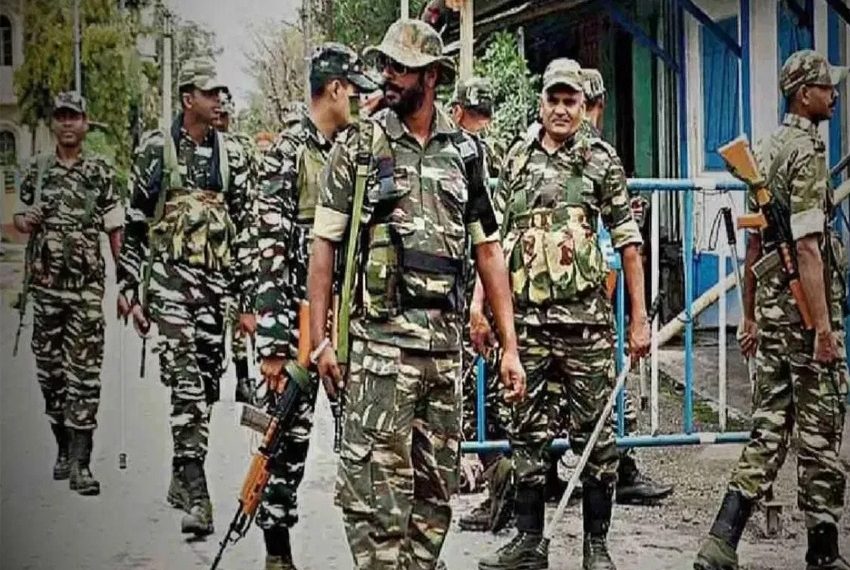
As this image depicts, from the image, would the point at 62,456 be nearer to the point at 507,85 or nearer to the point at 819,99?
the point at 507,85

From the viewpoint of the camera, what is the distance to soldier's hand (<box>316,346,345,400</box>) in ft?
10.3

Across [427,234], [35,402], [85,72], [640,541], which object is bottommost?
[640,541]

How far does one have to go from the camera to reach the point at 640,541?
388 cm

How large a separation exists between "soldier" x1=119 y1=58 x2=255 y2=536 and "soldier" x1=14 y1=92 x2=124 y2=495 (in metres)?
0.06

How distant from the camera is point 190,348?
3.49 m

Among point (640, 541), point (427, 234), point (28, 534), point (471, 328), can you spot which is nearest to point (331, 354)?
point (427, 234)

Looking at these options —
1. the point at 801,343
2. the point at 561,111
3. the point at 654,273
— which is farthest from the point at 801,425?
the point at 561,111

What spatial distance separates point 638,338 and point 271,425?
87cm

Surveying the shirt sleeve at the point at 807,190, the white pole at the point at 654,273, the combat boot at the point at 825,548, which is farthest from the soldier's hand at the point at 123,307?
the combat boot at the point at 825,548

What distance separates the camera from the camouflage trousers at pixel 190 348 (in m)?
3.46

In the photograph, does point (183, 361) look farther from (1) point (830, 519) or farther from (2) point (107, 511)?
(1) point (830, 519)

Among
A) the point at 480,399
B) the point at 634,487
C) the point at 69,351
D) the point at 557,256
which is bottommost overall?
the point at 634,487

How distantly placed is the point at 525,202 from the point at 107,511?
1.16 metres

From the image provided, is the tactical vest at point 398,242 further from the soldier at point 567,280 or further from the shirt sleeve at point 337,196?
the soldier at point 567,280
